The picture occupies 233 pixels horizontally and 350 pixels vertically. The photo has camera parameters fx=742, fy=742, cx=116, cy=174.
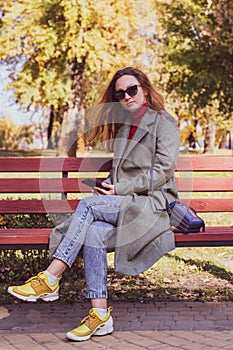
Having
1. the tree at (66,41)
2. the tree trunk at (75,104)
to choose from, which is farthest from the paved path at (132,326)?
the tree trunk at (75,104)

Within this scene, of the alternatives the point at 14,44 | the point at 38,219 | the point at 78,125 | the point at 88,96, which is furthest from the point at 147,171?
the point at 88,96

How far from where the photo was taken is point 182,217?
4773mm

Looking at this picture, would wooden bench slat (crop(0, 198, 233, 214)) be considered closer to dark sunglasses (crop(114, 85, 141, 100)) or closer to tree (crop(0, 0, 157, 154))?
dark sunglasses (crop(114, 85, 141, 100))

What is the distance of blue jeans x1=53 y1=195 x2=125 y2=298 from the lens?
4508 millimetres

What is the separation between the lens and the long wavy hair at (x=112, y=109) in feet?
16.5

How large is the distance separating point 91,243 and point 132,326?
77cm

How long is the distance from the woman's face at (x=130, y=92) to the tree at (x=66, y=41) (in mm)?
19885

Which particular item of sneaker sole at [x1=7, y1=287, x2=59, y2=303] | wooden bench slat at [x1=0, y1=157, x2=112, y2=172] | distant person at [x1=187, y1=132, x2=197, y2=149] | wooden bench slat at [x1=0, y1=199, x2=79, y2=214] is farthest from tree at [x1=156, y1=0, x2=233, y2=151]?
distant person at [x1=187, y1=132, x2=197, y2=149]

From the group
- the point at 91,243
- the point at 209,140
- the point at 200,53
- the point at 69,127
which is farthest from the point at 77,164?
the point at 209,140

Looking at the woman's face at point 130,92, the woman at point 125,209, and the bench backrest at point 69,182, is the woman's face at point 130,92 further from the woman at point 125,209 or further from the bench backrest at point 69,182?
Result: the bench backrest at point 69,182

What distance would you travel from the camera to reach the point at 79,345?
4438 millimetres

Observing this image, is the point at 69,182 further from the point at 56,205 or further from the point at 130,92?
the point at 130,92

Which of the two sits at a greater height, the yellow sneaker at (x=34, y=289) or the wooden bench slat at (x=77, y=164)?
the wooden bench slat at (x=77, y=164)

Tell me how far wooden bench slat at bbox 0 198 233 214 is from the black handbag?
0.70 meters
